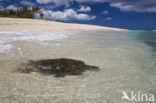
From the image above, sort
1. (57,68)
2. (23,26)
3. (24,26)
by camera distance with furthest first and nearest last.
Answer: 1. (24,26)
2. (23,26)
3. (57,68)

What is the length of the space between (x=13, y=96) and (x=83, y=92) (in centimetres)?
127

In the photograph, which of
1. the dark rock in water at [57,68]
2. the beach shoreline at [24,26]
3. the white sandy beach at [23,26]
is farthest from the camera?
the white sandy beach at [23,26]

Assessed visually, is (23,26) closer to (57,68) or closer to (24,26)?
(24,26)

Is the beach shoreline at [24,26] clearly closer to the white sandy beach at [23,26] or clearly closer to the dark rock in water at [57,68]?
the white sandy beach at [23,26]

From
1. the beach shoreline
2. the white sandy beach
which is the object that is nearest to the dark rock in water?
the beach shoreline

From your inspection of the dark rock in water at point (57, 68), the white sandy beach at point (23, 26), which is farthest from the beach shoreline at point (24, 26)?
the dark rock in water at point (57, 68)

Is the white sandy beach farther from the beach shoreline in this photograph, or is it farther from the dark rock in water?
the dark rock in water

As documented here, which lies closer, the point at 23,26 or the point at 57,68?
the point at 57,68

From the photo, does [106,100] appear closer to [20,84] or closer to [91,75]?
[91,75]

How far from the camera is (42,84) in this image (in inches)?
104

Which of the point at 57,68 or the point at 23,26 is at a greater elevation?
the point at 23,26

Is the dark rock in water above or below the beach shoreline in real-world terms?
below

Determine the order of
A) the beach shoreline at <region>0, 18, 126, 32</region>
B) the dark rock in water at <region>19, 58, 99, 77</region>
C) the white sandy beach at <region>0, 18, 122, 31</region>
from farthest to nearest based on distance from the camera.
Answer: the white sandy beach at <region>0, 18, 122, 31</region> < the beach shoreline at <region>0, 18, 126, 32</region> < the dark rock in water at <region>19, 58, 99, 77</region>

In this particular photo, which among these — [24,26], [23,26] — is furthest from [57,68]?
[24,26]
